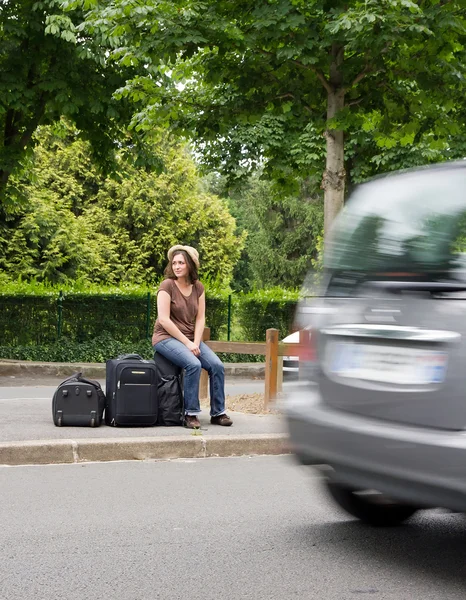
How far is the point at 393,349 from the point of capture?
4434mm

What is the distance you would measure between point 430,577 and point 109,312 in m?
16.8

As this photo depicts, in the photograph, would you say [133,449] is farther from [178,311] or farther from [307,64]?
[307,64]

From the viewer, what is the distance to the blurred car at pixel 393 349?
4.17 m

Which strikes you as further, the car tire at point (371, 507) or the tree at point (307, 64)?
the tree at point (307, 64)

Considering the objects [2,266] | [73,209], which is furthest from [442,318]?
[73,209]

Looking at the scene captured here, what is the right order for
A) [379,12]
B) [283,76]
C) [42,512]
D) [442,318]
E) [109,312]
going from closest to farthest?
[442,318] < [42,512] < [379,12] < [283,76] < [109,312]

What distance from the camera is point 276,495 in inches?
264

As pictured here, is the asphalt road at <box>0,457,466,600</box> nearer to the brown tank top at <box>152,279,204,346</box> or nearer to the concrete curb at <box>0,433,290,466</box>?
the concrete curb at <box>0,433,290,466</box>

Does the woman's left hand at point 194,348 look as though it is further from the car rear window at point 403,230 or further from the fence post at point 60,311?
the fence post at point 60,311

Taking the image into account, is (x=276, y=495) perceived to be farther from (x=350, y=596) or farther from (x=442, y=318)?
(x=442, y=318)

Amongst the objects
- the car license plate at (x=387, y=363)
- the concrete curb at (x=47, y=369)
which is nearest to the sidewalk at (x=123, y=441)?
the car license plate at (x=387, y=363)

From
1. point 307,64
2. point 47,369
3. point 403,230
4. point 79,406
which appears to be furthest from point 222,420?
point 47,369

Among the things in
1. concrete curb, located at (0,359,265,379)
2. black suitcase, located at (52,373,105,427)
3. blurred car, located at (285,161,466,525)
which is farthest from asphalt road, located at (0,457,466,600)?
concrete curb, located at (0,359,265,379)

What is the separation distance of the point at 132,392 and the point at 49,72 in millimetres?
9745
